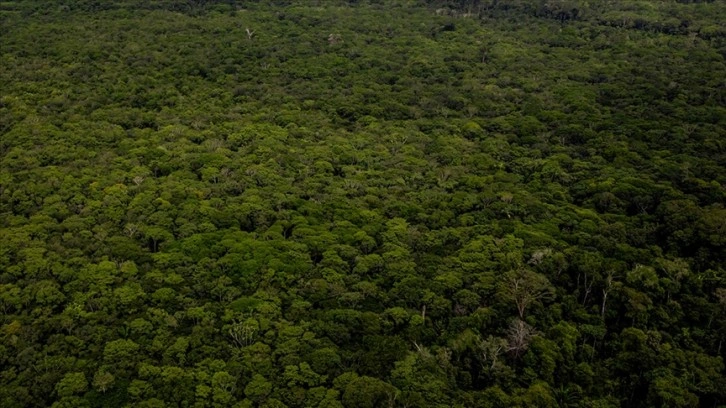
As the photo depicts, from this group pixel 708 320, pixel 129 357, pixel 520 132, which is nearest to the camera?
pixel 129 357

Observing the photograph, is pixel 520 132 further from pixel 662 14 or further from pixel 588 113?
pixel 662 14

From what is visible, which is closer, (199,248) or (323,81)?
(199,248)

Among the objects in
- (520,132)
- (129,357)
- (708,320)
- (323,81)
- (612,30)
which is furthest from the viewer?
(612,30)

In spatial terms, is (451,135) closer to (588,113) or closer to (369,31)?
(588,113)

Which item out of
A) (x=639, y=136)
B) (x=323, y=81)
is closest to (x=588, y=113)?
(x=639, y=136)

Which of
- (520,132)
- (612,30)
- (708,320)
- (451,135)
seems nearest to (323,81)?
(451,135)

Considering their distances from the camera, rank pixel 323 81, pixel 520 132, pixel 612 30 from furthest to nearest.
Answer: pixel 612 30
pixel 323 81
pixel 520 132

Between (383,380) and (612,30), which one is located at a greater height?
(612,30)
